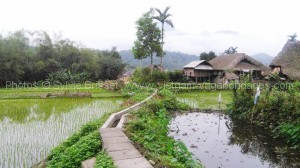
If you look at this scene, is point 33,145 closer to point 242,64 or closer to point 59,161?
point 59,161

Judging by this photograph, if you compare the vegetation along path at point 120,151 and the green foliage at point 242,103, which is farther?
the green foliage at point 242,103

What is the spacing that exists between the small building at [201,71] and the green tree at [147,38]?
189 inches

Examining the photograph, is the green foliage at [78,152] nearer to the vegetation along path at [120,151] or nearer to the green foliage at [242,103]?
the vegetation along path at [120,151]

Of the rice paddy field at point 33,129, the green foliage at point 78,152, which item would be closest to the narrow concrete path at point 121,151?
the green foliage at point 78,152

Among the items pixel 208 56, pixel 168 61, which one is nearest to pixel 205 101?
pixel 208 56

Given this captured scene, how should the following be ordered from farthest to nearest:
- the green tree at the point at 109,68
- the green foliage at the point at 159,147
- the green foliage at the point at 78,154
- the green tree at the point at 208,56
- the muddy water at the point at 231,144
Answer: the green tree at the point at 208,56 → the green tree at the point at 109,68 → the muddy water at the point at 231,144 → the green foliage at the point at 78,154 → the green foliage at the point at 159,147

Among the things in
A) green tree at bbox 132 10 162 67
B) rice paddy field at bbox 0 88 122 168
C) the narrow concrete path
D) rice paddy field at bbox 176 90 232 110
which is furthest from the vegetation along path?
green tree at bbox 132 10 162 67

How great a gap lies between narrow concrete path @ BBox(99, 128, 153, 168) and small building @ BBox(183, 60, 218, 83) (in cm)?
2347

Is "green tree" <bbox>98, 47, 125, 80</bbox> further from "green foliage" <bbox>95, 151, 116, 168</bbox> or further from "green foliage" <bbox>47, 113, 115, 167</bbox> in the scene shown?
"green foliage" <bbox>95, 151, 116, 168</bbox>

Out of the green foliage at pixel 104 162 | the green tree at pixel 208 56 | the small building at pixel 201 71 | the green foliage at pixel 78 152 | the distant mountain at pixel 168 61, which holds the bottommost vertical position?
the green foliage at pixel 78 152

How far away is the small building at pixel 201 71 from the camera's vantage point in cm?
2903

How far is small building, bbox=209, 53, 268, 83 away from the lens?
86.6ft

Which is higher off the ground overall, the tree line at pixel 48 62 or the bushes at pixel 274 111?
the tree line at pixel 48 62

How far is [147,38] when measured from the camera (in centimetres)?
2677
